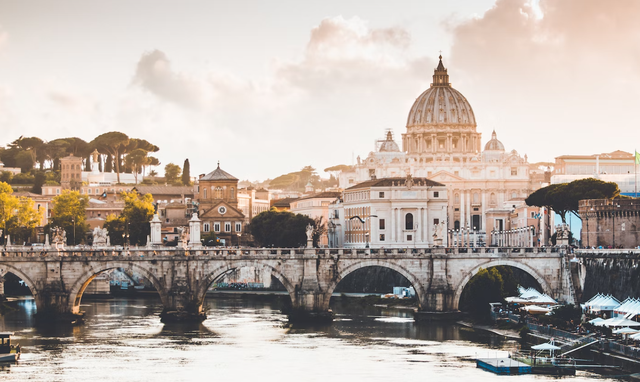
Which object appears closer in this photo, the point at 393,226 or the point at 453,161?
the point at 393,226

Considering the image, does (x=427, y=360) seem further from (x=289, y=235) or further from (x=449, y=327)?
(x=289, y=235)

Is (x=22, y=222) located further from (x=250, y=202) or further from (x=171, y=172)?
(x=171, y=172)

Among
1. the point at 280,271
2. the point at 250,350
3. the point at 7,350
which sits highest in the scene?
the point at 280,271

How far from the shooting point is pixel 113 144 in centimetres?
19388

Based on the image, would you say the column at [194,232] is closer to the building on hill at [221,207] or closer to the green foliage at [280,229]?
the green foliage at [280,229]

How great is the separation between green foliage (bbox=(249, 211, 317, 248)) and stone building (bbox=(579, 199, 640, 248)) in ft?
129

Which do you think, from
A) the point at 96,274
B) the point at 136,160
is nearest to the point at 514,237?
the point at 96,274

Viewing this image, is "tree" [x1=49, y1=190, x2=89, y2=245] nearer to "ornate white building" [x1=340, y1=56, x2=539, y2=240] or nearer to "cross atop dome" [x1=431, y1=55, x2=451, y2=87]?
"ornate white building" [x1=340, y1=56, x2=539, y2=240]

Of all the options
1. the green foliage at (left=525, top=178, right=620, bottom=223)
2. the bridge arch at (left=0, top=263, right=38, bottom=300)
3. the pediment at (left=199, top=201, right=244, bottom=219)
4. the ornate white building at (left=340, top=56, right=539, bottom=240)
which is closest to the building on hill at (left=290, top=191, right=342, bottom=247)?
the ornate white building at (left=340, top=56, right=539, bottom=240)

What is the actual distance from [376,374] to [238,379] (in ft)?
19.8

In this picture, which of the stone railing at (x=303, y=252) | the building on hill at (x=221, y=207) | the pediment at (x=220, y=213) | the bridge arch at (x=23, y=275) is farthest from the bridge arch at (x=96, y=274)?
the pediment at (x=220, y=213)

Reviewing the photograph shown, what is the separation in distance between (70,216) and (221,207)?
2643 cm

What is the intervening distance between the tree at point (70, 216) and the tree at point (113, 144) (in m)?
63.4

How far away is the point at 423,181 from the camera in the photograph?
12725 cm
